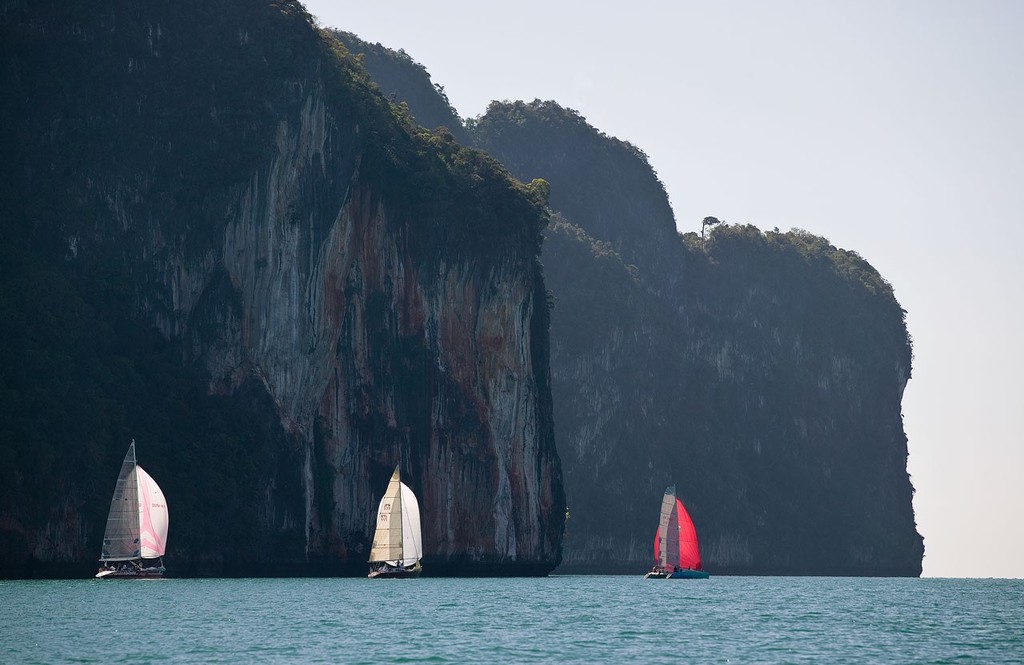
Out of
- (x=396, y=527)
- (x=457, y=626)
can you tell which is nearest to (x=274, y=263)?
(x=396, y=527)

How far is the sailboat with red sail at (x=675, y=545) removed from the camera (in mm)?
119062

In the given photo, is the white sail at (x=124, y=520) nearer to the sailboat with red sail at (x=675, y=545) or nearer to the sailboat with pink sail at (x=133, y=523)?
the sailboat with pink sail at (x=133, y=523)

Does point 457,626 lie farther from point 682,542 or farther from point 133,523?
point 682,542

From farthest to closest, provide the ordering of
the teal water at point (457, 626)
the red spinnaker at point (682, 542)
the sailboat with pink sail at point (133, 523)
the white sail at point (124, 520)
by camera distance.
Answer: the red spinnaker at point (682, 542), the sailboat with pink sail at point (133, 523), the white sail at point (124, 520), the teal water at point (457, 626)

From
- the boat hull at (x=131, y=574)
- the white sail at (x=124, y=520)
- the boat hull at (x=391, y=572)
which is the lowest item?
the boat hull at (x=131, y=574)

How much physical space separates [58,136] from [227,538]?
3005cm

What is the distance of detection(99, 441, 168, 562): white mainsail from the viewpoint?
3519 inches

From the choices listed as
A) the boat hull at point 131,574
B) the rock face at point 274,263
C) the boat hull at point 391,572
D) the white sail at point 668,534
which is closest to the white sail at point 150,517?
the boat hull at point 131,574

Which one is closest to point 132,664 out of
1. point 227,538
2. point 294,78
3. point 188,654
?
point 188,654

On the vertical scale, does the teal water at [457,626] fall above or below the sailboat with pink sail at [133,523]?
below

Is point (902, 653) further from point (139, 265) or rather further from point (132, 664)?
point (139, 265)

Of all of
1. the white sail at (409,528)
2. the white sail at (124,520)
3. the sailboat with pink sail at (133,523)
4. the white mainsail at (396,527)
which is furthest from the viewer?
the white sail at (409,528)

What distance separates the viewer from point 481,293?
418 ft

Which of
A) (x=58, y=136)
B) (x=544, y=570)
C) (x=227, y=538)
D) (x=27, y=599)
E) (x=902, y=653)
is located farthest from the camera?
(x=544, y=570)
